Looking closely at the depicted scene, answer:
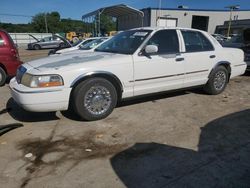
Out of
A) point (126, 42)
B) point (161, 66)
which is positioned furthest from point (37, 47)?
point (161, 66)

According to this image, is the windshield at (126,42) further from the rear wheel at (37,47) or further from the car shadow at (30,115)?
the rear wheel at (37,47)

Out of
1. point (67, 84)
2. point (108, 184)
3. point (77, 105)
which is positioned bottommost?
point (108, 184)

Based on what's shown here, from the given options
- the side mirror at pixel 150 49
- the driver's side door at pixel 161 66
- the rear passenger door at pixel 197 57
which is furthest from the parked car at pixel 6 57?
the rear passenger door at pixel 197 57

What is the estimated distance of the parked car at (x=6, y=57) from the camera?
7.89 metres

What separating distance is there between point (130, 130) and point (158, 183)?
1.56m

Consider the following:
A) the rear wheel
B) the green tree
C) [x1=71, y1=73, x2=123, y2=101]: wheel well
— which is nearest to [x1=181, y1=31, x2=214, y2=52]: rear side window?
→ [x1=71, y1=73, x2=123, y2=101]: wheel well

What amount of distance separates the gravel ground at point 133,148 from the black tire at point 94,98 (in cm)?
19

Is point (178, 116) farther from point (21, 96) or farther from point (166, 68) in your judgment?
point (21, 96)

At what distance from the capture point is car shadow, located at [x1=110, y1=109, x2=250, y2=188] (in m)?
3.00

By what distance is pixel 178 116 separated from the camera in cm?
514

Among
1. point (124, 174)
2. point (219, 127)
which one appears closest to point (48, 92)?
point (124, 174)

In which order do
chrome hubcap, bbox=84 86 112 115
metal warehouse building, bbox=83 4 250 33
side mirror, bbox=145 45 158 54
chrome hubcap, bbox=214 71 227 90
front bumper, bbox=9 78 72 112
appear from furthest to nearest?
metal warehouse building, bbox=83 4 250 33, chrome hubcap, bbox=214 71 227 90, side mirror, bbox=145 45 158 54, chrome hubcap, bbox=84 86 112 115, front bumper, bbox=9 78 72 112

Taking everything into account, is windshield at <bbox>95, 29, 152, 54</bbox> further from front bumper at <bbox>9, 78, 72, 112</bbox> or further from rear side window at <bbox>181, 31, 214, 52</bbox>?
front bumper at <bbox>9, 78, 72, 112</bbox>

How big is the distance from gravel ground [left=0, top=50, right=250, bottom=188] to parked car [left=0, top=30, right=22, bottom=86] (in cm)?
272
